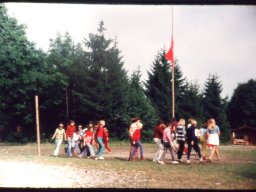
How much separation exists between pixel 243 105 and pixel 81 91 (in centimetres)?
3542

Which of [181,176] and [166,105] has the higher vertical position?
[166,105]

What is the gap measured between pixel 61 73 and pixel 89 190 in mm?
38836

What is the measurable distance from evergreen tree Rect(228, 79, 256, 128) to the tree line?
14004mm

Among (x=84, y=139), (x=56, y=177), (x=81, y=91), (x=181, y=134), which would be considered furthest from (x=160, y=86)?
(x=56, y=177)

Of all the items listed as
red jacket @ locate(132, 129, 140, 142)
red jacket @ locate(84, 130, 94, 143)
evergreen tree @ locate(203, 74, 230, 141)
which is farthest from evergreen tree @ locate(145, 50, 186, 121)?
red jacket @ locate(132, 129, 140, 142)

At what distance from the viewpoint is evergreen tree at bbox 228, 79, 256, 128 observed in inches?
2541

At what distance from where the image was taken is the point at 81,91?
43562 millimetres

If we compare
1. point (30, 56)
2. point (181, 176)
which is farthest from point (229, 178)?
point (30, 56)

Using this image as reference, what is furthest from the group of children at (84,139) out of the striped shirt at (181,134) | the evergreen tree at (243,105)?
the evergreen tree at (243,105)

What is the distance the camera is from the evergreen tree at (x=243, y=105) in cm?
6453

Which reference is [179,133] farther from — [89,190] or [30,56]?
[30,56]

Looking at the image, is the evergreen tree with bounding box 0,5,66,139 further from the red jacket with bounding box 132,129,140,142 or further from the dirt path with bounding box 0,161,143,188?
the dirt path with bounding box 0,161,143,188

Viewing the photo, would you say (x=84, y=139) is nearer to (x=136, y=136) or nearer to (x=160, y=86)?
(x=136, y=136)

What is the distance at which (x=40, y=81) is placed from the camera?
40.4 meters
